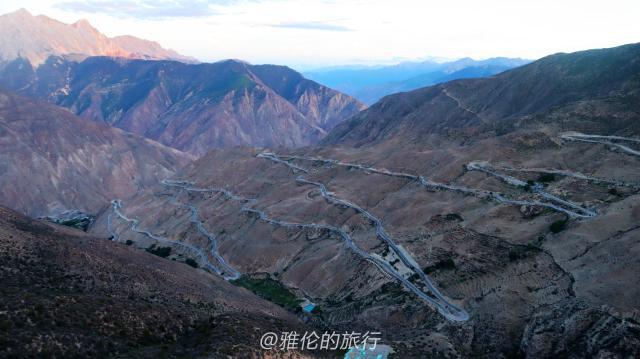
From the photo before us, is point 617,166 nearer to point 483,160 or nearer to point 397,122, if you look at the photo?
point 483,160

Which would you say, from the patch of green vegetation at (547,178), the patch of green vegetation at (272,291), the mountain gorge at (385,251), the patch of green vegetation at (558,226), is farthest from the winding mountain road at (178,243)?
the patch of green vegetation at (547,178)

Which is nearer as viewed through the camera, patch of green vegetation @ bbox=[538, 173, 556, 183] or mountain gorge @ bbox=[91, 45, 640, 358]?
mountain gorge @ bbox=[91, 45, 640, 358]

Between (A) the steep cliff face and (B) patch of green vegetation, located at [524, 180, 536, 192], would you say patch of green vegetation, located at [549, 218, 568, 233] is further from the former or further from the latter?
(A) the steep cliff face

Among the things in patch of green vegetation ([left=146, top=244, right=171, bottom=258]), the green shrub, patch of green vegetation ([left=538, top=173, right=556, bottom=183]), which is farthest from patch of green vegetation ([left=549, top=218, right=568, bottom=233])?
patch of green vegetation ([left=146, top=244, right=171, bottom=258])

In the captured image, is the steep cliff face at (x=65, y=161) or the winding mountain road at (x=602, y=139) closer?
the winding mountain road at (x=602, y=139)

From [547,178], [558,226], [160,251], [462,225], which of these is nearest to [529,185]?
[547,178]

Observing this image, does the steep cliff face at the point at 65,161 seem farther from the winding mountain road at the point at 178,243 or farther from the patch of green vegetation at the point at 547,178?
the patch of green vegetation at the point at 547,178

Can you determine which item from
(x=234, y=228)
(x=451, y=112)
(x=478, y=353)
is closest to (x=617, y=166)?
(x=478, y=353)
